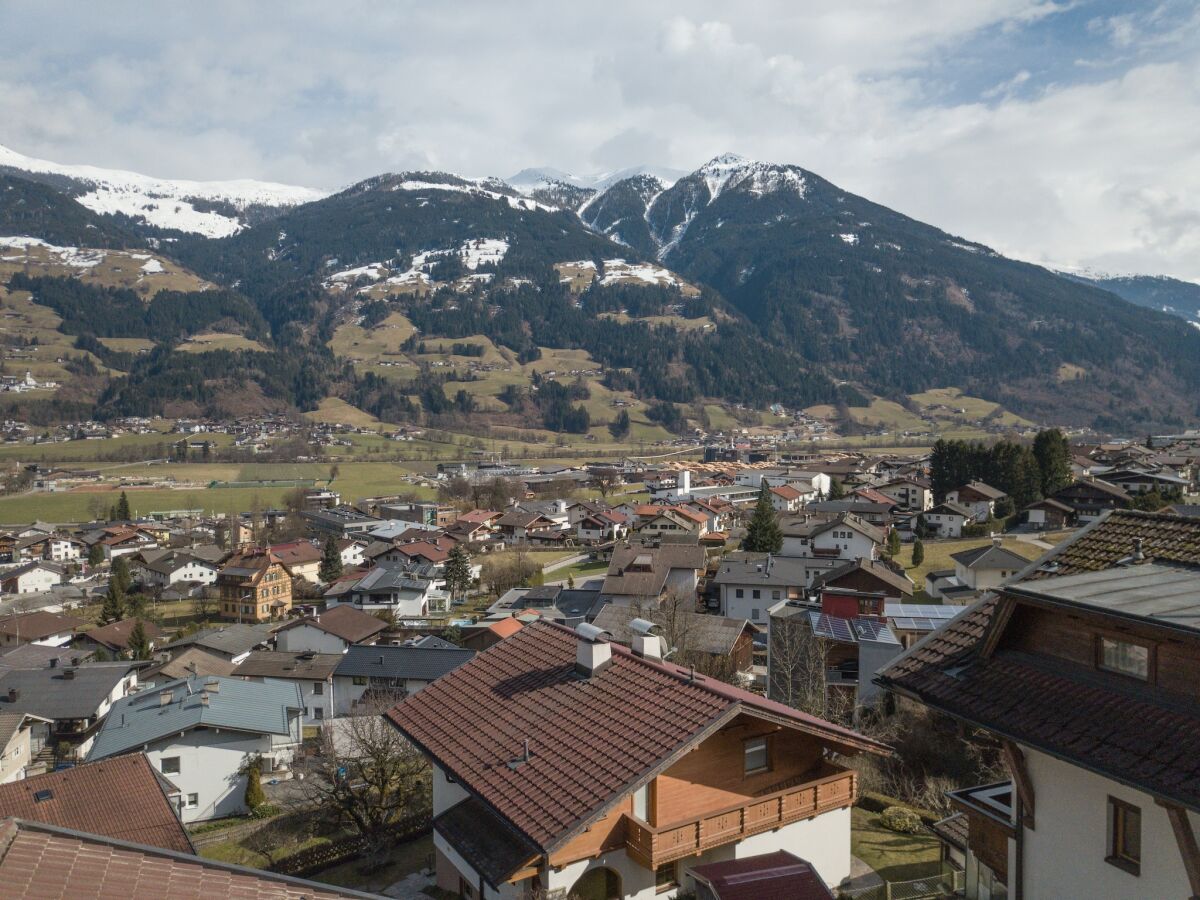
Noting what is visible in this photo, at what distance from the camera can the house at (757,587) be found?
4403 centimetres

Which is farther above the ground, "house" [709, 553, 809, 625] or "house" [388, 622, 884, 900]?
"house" [388, 622, 884, 900]

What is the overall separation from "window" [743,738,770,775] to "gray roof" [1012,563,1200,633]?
4.46 meters

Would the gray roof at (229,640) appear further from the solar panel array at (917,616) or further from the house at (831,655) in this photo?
the solar panel array at (917,616)

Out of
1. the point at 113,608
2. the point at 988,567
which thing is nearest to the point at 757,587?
the point at 988,567

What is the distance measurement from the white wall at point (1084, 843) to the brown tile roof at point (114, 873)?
5699mm

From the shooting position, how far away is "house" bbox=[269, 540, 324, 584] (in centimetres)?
6612

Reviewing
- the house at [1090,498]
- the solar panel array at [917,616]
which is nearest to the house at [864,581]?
the solar panel array at [917,616]

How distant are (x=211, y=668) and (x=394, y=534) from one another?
37145mm

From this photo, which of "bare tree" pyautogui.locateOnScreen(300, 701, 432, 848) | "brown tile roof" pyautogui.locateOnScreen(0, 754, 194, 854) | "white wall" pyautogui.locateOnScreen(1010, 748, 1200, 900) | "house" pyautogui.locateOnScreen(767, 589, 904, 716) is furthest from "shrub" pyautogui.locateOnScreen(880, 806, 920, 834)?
"brown tile roof" pyautogui.locateOnScreen(0, 754, 194, 854)

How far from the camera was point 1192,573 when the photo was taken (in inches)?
271

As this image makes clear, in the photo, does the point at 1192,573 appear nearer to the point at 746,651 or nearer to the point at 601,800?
the point at 601,800

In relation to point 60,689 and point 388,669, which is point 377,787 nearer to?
point 388,669

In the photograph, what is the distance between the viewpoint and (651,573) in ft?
154

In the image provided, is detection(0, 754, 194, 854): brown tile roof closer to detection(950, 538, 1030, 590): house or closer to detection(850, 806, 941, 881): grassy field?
detection(850, 806, 941, 881): grassy field
